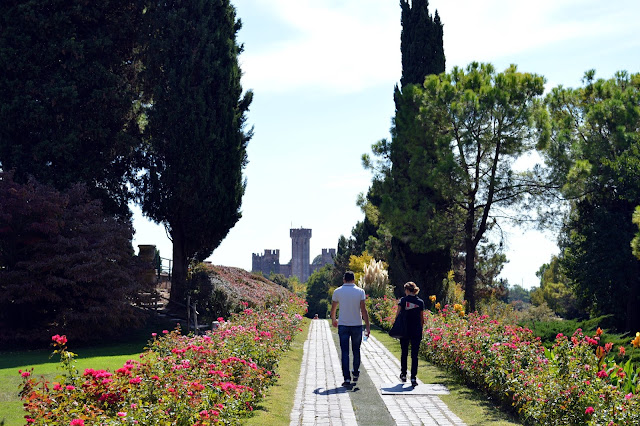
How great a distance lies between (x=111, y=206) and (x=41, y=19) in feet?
19.7

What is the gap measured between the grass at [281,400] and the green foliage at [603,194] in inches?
606

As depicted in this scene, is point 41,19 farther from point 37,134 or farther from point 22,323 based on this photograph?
point 22,323

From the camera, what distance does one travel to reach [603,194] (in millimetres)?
26500

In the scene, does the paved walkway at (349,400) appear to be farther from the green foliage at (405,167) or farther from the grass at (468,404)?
the green foliage at (405,167)

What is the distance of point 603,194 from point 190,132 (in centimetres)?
1757

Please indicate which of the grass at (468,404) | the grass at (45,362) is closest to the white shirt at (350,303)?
the grass at (468,404)

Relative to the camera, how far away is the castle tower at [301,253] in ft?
372

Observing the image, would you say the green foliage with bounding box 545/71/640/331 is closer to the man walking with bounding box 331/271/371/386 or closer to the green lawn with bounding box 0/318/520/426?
the green lawn with bounding box 0/318/520/426

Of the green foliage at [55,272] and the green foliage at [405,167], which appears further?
the green foliage at [405,167]

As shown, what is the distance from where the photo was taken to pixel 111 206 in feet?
66.0

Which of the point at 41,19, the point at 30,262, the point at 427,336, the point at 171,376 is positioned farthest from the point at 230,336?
the point at 41,19

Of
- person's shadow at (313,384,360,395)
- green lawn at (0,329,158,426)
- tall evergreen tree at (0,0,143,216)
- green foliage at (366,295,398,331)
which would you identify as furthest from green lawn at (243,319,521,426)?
tall evergreen tree at (0,0,143,216)

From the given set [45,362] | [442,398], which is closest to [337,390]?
[442,398]

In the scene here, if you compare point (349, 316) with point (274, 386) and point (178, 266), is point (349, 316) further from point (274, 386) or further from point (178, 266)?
point (178, 266)
